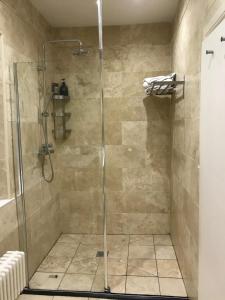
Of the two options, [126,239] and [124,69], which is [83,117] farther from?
[126,239]

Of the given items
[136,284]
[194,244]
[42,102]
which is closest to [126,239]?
[136,284]

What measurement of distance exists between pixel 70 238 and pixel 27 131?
4.57 feet

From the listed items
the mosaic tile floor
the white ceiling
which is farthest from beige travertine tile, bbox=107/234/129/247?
the white ceiling

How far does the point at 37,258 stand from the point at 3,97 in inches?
A: 62.8

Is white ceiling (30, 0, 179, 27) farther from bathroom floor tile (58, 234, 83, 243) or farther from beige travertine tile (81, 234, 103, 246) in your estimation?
bathroom floor tile (58, 234, 83, 243)

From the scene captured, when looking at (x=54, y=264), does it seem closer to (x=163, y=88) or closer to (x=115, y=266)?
(x=115, y=266)

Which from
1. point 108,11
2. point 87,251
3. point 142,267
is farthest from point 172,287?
point 108,11

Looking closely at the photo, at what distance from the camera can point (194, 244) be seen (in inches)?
74.9

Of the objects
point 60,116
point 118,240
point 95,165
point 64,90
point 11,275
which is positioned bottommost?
point 118,240

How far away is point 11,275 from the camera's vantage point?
1.85 meters

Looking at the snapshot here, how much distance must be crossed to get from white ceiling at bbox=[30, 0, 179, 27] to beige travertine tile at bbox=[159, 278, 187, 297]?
2.66 meters

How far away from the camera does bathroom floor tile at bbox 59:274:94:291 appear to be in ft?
7.47

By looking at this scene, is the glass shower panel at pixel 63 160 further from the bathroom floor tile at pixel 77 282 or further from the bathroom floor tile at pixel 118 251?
the bathroom floor tile at pixel 118 251

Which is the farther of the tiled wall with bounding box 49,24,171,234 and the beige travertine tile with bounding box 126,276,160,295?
the tiled wall with bounding box 49,24,171,234
